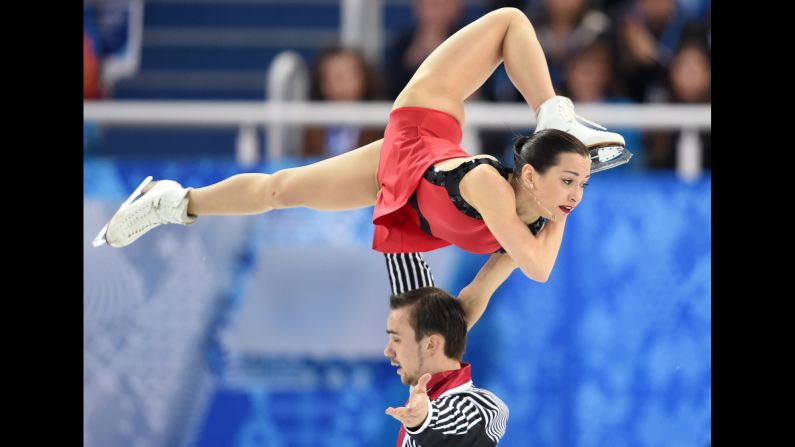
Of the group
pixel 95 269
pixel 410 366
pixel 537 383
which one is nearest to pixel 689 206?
pixel 537 383

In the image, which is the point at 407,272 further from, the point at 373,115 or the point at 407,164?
the point at 373,115

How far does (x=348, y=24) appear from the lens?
6891 millimetres

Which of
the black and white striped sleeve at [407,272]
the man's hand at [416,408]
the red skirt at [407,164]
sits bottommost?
the man's hand at [416,408]

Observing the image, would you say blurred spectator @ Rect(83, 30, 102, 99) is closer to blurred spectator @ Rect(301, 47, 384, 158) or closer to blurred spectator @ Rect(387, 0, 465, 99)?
blurred spectator @ Rect(301, 47, 384, 158)

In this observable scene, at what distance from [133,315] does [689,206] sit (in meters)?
3.02

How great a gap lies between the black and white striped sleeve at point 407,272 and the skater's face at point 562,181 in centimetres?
63

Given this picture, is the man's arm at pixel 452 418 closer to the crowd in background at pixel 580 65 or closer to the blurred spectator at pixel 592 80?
the crowd in background at pixel 580 65

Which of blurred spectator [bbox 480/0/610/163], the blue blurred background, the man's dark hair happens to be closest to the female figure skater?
the man's dark hair

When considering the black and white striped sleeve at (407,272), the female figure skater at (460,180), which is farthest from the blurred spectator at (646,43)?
the black and white striped sleeve at (407,272)

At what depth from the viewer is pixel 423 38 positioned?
675 centimetres

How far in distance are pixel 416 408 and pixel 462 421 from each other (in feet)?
0.64

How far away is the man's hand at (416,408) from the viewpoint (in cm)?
351

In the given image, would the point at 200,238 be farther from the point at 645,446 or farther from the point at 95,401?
the point at 645,446

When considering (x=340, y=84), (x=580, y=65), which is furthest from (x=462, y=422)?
(x=580, y=65)
